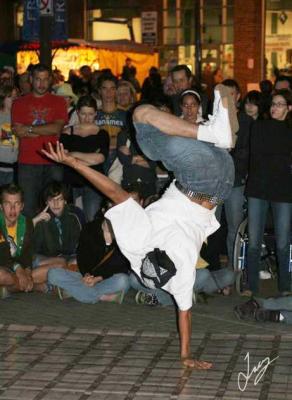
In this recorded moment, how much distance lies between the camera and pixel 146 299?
30.2 ft

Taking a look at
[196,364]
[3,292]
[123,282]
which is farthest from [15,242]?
[196,364]

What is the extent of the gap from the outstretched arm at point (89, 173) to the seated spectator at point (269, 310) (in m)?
2.06

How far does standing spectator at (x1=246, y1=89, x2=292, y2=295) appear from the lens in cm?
927

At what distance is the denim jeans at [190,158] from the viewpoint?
675cm

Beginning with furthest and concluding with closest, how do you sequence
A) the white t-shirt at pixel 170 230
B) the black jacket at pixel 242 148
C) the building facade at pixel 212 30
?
1. the building facade at pixel 212 30
2. the black jacket at pixel 242 148
3. the white t-shirt at pixel 170 230

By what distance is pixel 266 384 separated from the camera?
6.70m

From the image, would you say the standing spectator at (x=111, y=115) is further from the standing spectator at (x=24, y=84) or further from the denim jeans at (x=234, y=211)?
the standing spectator at (x=24, y=84)

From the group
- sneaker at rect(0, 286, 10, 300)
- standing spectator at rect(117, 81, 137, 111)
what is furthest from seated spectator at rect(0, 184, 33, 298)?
standing spectator at rect(117, 81, 137, 111)

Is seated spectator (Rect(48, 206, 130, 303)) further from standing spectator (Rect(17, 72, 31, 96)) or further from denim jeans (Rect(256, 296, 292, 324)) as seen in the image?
standing spectator (Rect(17, 72, 31, 96))

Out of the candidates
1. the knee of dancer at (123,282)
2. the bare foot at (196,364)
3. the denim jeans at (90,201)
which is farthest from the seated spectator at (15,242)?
the bare foot at (196,364)

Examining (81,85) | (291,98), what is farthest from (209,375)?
(81,85)

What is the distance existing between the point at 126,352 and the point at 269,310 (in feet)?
4.76

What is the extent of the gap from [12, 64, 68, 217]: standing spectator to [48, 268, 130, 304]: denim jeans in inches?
61.2

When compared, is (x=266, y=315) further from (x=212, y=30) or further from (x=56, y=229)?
(x=212, y=30)
